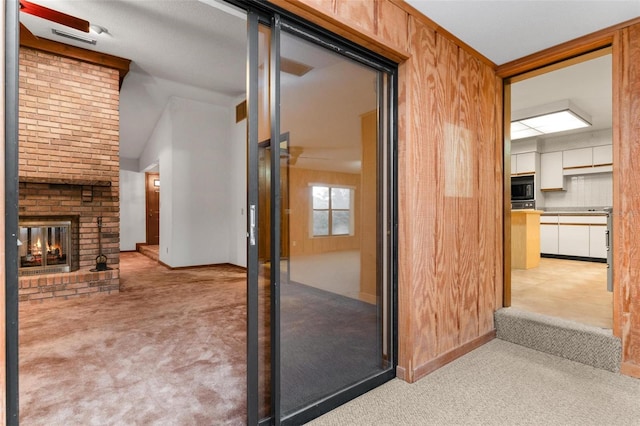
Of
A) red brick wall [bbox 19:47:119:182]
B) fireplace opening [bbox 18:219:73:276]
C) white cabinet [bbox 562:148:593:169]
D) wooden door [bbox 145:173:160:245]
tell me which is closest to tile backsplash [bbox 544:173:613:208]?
white cabinet [bbox 562:148:593:169]

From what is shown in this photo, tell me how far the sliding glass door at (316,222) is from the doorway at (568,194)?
1.82m

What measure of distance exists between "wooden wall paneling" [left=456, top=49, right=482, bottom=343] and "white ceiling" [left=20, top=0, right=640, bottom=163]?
0.27 metres

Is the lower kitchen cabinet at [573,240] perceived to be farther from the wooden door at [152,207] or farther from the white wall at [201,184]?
the wooden door at [152,207]

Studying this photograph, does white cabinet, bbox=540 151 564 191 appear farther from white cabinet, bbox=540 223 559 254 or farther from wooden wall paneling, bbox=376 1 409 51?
wooden wall paneling, bbox=376 1 409 51

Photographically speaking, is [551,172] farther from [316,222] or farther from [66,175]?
[66,175]

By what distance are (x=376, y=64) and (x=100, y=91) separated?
4.10 metres

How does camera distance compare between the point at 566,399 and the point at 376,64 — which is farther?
the point at 376,64

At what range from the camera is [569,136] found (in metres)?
6.73

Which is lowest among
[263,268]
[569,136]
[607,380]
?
[607,380]

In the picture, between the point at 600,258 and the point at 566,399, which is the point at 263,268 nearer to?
the point at 566,399

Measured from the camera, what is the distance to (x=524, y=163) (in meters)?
7.05

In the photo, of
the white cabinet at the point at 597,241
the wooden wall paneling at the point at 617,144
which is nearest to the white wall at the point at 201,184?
the wooden wall paneling at the point at 617,144

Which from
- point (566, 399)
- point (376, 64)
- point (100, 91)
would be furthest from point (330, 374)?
point (100, 91)

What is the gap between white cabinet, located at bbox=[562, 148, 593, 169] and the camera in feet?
21.2
